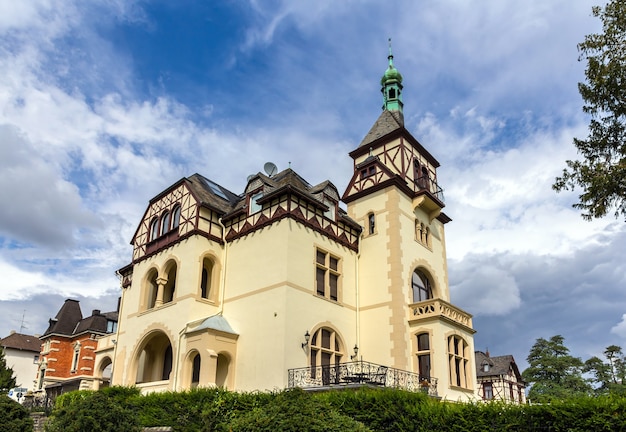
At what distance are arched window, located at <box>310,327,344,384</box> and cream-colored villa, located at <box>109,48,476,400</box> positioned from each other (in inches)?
2.2

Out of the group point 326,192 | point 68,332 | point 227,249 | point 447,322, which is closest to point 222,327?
point 227,249

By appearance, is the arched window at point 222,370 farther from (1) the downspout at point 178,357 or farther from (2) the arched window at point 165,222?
(2) the arched window at point 165,222

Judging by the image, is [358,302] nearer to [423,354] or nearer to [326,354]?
[326,354]

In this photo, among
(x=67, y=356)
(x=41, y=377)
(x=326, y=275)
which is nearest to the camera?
(x=326, y=275)

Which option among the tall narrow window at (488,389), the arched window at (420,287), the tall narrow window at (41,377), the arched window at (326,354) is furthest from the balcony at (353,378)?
the tall narrow window at (488,389)

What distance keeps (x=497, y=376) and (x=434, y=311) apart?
31.7 meters

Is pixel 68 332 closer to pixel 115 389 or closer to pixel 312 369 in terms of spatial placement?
pixel 115 389

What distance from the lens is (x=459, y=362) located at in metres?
22.3

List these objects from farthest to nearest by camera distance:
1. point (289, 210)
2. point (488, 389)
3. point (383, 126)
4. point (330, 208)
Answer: point (488, 389)
point (383, 126)
point (330, 208)
point (289, 210)

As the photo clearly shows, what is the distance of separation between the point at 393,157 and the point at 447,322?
8908 mm

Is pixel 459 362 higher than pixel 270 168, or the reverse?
pixel 270 168

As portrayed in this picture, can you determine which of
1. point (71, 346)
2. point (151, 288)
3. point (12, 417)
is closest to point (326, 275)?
point (151, 288)

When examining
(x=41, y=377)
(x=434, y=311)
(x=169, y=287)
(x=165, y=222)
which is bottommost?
(x=41, y=377)

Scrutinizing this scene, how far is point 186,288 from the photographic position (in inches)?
868
